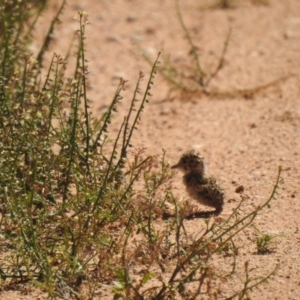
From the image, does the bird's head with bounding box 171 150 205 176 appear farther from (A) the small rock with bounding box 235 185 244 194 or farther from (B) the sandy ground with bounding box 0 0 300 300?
(A) the small rock with bounding box 235 185 244 194

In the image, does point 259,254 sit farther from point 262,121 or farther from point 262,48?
point 262,48

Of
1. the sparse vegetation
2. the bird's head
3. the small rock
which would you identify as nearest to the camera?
the sparse vegetation

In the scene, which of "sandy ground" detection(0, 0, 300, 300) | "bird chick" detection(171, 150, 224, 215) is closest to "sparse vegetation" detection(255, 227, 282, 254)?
"sandy ground" detection(0, 0, 300, 300)

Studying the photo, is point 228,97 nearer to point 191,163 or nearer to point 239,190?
point 191,163

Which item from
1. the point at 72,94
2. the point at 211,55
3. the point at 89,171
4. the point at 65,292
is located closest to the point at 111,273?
the point at 65,292

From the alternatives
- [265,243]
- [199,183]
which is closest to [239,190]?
[199,183]

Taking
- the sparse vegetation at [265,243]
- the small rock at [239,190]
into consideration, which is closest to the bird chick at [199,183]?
the small rock at [239,190]
